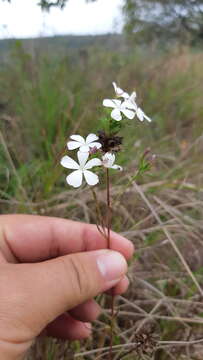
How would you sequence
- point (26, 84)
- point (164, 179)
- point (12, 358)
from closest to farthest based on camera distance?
point (12, 358)
point (164, 179)
point (26, 84)

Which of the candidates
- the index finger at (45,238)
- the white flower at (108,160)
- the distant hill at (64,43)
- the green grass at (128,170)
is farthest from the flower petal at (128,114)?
the distant hill at (64,43)

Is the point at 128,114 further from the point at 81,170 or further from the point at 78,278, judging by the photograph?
the point at 78,278

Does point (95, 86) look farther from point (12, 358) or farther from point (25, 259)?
point (12, 358)

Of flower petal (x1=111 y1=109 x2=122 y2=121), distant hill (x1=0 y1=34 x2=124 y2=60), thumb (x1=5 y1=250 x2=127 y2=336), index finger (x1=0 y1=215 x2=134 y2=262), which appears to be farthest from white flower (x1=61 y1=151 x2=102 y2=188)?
distant hill (x1=0 y1=34 x2=124 y2=60)

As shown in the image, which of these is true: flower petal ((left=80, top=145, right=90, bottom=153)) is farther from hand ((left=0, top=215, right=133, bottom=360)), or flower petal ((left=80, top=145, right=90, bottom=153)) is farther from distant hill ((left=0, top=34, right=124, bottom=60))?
distant hill ((left=0, top=34, right=124, bottom=60))

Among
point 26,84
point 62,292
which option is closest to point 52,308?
point 62,292

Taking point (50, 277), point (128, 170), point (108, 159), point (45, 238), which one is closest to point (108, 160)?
point (108, 159)
